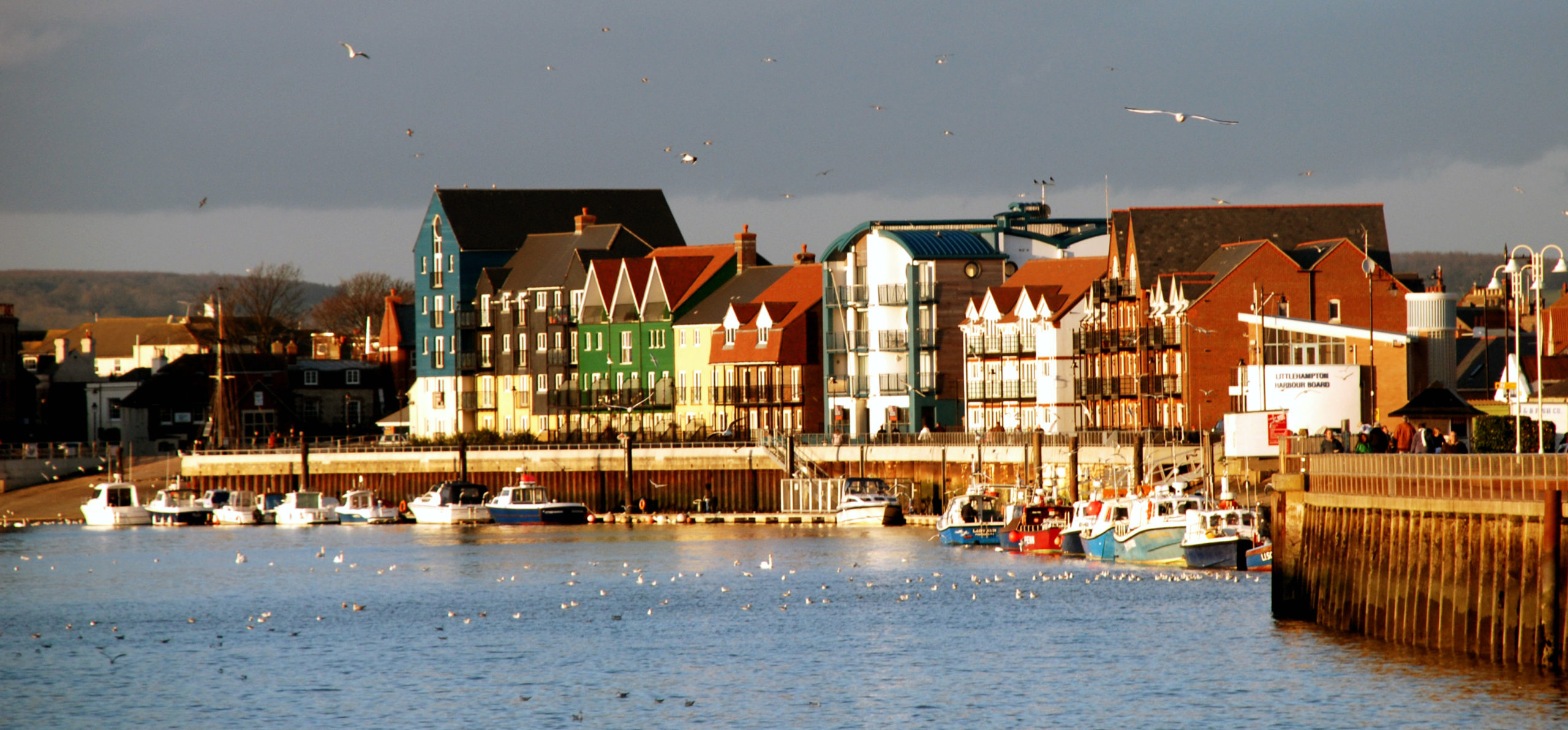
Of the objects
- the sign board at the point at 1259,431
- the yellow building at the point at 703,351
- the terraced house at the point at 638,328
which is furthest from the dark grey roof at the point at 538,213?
the sign board at the point at 1259,431

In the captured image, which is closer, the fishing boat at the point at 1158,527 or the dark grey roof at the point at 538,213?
the fishing boat at the point at 1158,527

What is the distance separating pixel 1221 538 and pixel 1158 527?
11.9ft

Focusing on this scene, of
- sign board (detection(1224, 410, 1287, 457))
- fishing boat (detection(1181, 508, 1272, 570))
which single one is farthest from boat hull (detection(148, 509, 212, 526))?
fishing boat (detection(1181, 508, 1272, 570))

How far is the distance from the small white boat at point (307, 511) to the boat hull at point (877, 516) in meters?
33.4

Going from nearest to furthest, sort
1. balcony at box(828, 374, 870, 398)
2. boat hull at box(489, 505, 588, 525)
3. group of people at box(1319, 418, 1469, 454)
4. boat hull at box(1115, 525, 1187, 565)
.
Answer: group of people at box(1319, 418, 1469, 454)
boat hull at box(1115, 525, 1187, 565)
boat hull at box(489, 505, 588, 525)
balcony at box(828, 374, 870, 398)

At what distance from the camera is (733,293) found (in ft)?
442

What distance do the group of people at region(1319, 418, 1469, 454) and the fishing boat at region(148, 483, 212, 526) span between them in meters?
79.0

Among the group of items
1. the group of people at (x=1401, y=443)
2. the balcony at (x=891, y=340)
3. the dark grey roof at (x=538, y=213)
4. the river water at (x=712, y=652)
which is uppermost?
A: the dark grey roof at (x=538, y=213)

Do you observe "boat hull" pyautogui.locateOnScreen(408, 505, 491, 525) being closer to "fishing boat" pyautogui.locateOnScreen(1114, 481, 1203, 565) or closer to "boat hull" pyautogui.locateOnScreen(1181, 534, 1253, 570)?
"fishing boat" pyautogui.locateOnScreen(1114, 481, 1203, 565)

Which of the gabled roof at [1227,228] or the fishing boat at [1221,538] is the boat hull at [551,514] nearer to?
the gabled roof at [1227,228]

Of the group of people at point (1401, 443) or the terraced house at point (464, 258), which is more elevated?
the terraced house at point (464, 258)

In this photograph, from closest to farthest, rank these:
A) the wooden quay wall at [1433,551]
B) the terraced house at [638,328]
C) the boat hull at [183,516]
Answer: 1. the wooden quay wall at [1433,551]
2. the boat hull at [183,516]
3. the terraced house at [638,328]

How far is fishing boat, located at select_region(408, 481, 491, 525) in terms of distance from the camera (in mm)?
113375

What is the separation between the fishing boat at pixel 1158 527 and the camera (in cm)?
6838
